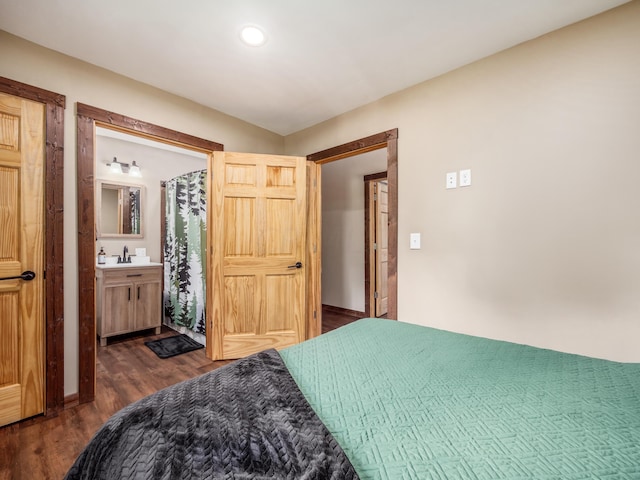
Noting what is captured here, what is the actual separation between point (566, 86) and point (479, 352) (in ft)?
5.47

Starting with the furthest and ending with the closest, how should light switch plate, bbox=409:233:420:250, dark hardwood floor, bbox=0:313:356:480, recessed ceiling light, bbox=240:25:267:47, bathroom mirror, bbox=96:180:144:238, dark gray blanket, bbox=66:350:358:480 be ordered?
bathroom mirror, bbox=96:180:144:238 < light switch plate, bbox=409:233:420:250 < recessed ceiling light, bbox=240:25:267:47 < dark hardwood floor, bbox=0:313:356:480 < dark gray blanket, bbox=66:350:358:480

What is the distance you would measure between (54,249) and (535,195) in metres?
3.08

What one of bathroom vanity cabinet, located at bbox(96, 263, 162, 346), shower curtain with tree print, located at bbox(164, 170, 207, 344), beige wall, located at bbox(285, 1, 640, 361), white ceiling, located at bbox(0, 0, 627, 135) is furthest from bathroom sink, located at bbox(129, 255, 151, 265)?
beige wall, located at bbox(285, 1, 640, 361)

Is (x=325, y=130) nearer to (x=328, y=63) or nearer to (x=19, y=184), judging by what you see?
(x=328, y=63)

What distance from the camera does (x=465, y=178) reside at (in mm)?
1999

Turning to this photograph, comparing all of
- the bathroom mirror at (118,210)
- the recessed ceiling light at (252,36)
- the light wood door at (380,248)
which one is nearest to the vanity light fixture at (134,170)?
the bathroom mirror at (118,210)

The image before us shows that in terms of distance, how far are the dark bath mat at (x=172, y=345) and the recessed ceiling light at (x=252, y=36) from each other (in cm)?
276

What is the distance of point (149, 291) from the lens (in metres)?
3.34

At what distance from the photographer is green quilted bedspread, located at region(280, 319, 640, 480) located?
0.55 meters

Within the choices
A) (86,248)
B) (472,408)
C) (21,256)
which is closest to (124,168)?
(86,248)

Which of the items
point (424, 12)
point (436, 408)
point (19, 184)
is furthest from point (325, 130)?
point (436, 408)

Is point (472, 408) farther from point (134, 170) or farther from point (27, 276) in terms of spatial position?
point (134, 170)

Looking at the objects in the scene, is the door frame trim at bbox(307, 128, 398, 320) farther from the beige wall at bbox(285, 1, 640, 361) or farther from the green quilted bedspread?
the green quilted bedspread

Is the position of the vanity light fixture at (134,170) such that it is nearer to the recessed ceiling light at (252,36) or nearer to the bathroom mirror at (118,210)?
the bathroom mirror at (118,210)
